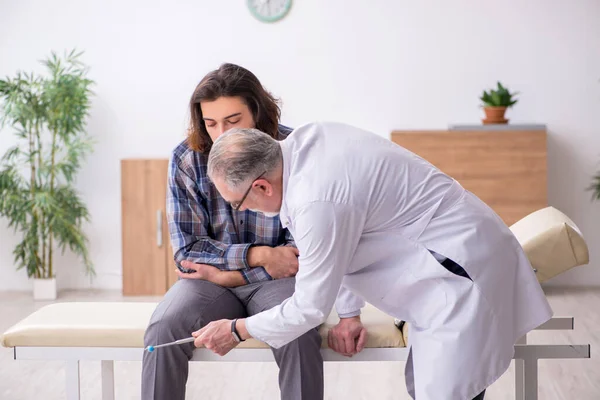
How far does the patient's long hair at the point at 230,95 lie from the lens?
2.52 metres

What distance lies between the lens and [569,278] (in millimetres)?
5176

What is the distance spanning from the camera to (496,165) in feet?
15.9

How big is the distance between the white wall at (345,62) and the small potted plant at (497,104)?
210 mm

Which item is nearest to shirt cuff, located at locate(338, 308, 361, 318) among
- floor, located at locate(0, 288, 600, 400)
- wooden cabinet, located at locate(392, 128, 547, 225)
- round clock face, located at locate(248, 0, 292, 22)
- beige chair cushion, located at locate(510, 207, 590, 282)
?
beige chair cushion, located at locate(510, 207, 590, 282)

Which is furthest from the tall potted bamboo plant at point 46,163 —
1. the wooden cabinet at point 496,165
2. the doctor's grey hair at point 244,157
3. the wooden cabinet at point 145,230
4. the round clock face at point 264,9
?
the doctor's grey hair at point 244,157

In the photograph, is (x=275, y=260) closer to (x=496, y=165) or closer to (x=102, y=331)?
(x=102, y=331)

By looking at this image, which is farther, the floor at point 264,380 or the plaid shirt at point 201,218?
the floor at point 264,380

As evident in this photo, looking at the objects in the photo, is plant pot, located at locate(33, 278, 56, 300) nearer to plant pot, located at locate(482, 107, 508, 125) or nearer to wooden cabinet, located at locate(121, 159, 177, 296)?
wooden cabinet, located at locate(121, 159, 177, 296)

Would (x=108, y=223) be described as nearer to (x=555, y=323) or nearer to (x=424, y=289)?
(x=555, y=323)

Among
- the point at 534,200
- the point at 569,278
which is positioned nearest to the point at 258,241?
the point at 534,200

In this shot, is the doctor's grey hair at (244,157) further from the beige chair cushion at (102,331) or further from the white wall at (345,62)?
Result: the white wall at (345,62)

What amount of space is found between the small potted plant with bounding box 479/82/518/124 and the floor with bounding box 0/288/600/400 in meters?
1.40

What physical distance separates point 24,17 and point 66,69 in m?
0.45

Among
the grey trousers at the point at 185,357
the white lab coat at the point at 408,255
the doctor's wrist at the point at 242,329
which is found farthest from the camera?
the grey trousers at the point at 185,357
